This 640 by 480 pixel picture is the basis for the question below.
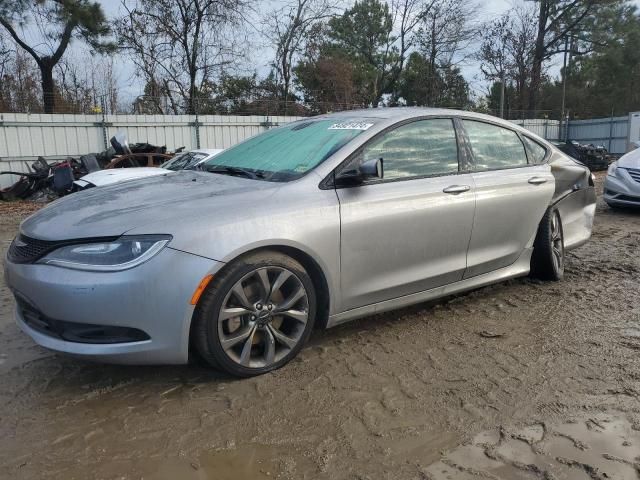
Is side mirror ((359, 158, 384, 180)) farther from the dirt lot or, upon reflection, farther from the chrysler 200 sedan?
the dirt lot

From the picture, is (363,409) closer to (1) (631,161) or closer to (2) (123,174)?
(2) (123,174)

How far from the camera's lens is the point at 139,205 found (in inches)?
111

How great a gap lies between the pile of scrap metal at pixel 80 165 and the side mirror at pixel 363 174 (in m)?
9.02

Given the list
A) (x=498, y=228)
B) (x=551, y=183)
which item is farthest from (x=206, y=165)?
(x=551, y=183)

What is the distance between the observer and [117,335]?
2572mm

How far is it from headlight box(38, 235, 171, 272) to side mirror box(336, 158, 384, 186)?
1.08 meters

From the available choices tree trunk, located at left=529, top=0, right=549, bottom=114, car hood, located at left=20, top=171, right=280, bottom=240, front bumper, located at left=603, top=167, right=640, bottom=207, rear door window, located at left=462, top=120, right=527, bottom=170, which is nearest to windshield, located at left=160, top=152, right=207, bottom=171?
car hood, located at left=20, top=171, right=280, bottom=240

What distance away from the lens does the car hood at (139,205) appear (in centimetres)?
262

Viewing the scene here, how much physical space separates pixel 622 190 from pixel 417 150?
6.48 meters

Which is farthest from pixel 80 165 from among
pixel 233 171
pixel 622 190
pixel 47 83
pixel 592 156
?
pixel 592 156

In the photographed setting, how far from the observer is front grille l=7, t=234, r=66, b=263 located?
2.65 m

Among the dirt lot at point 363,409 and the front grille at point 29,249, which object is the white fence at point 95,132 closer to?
the dirt lot at point 363,409

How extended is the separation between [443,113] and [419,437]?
2.30 meters

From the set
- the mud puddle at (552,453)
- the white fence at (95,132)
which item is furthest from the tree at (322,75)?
the mud puddle at (552,453)
